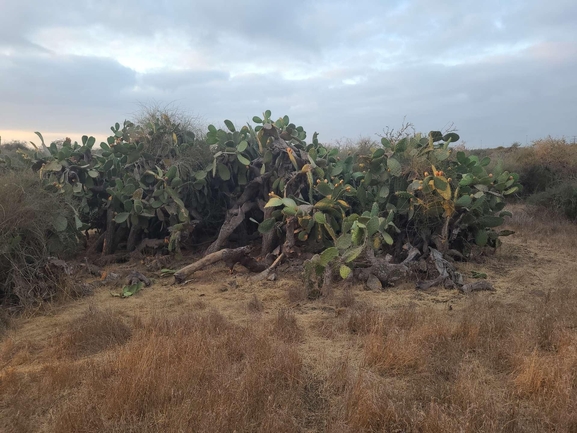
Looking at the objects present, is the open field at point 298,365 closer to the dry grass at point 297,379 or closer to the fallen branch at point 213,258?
the dry grass at point 297,379

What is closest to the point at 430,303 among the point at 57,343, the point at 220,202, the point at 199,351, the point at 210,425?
the point at 199,351

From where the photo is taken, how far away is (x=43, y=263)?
5.01 meters

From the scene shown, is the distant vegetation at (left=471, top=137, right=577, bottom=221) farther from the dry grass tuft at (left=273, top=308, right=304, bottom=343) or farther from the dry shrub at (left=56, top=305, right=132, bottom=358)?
the dry shrub at (left=56, top=305, right=132, bottom=358)

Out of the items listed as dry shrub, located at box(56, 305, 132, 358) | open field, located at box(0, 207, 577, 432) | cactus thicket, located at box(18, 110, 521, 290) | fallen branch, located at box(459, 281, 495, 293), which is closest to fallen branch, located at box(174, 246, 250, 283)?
cactus thicket, located at box(18, 110, 521, 290)

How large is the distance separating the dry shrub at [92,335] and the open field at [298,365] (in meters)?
0.01

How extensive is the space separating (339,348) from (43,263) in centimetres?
353

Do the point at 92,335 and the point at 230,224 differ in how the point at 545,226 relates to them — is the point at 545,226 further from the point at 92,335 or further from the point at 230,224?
the point at 92,335

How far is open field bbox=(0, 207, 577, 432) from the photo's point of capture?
8.02 ft

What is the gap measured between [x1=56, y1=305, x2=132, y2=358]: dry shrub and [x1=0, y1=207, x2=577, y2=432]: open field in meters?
0.01

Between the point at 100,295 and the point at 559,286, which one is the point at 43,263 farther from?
the point at 559,286

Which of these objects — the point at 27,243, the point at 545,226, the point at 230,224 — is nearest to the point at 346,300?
the point at 230,224

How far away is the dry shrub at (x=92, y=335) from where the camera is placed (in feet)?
11.5

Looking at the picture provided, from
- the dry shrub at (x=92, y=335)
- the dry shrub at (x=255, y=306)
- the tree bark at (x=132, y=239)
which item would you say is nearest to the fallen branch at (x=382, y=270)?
the dry shrub at (x=255, y=306)

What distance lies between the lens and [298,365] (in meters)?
3.05
